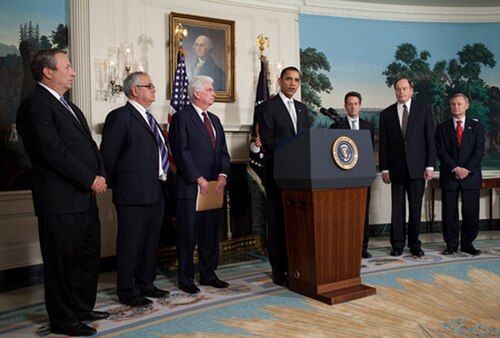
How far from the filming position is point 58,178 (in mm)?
2643

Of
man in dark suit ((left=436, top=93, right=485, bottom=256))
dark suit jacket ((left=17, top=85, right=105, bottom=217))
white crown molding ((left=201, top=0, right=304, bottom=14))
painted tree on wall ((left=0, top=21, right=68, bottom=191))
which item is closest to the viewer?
dark suit jacket ((left=17, top=85, right=105, bottom=217))

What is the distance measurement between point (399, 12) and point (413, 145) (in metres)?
2.98

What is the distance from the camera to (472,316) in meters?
2.86

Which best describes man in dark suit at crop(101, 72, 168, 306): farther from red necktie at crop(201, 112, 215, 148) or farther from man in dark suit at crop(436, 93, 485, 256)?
man in dark suit at crop(436, 93, 485, 256)

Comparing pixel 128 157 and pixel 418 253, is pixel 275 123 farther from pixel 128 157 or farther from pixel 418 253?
pixel 418 253

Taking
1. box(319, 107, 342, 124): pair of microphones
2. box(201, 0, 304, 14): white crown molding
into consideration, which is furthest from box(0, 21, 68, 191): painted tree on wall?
box(319, 107, 342, 124): pair of microphones

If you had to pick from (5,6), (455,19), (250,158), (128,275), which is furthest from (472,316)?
(455,19)

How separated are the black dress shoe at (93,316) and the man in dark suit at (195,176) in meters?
0.73

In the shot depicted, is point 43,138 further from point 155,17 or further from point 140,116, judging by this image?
point 155,17

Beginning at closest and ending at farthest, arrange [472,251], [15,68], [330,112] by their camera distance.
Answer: [330,112] → [15,68] → [472,251]

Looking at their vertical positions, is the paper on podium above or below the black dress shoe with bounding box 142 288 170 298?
above

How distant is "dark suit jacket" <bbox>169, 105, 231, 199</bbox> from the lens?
355 centimetres

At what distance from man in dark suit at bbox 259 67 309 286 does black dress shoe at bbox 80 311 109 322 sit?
1.36m

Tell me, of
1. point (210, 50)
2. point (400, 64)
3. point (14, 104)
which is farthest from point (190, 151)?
point (400, 64)
